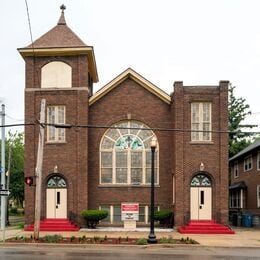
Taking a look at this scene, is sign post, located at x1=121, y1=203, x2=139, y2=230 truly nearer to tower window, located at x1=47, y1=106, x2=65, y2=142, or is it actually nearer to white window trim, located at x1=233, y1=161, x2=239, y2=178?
tower window, located at x1=47, y1=106, x2=65, y2=142

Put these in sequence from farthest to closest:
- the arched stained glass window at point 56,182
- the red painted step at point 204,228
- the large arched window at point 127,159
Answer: the large arched window at point 127,159 < the arched stained glass window at point 56,182 < the red painted step at point 204,228

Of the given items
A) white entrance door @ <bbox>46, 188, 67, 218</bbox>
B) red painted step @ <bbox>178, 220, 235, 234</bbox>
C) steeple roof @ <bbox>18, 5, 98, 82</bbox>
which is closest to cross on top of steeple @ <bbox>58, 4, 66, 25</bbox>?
steeple roof @ <bbox>18, 5, 98, 82</bbox>

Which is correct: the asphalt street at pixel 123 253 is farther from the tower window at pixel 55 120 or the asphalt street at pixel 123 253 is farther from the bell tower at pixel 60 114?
the tower window at pixel 55 120

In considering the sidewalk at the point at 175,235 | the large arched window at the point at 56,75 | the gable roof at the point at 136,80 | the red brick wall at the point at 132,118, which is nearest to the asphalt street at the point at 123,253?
the sidewalk at the point at 175,235

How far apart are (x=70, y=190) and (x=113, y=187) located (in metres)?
2.81

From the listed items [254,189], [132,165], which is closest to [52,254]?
[132,165]

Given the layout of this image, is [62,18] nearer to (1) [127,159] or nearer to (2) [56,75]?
(2) [56,75]

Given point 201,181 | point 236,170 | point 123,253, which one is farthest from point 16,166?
point 123,253

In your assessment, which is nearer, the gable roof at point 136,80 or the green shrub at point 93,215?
the green shrub at point 93,215

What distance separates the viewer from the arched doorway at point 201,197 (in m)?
30.1

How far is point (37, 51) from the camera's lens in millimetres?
30844

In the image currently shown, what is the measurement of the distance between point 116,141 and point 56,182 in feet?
14.8

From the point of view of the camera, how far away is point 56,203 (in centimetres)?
3052

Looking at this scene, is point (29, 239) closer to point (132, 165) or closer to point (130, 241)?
point (130, 241)
